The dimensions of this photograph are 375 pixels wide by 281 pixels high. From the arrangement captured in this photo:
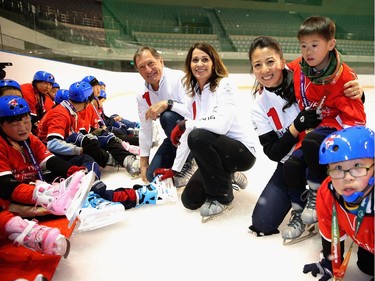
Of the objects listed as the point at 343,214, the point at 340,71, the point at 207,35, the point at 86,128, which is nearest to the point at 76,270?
the point at 343,214

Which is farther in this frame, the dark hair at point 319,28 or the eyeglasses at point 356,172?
the dark hair at point 319,28

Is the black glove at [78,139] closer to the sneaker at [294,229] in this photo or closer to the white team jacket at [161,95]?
the white team jacket at [161,95]

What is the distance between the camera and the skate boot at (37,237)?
52.7 inches

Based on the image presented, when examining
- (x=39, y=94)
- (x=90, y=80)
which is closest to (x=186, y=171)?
(x=90, y=80)

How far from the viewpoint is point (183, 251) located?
4.90ft

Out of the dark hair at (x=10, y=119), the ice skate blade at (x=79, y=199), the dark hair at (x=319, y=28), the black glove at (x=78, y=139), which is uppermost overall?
the dark hair at (x=319, y=28)

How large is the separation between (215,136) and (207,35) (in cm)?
1084

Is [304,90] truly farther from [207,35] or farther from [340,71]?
[207,35]

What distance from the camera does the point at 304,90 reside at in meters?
1.58

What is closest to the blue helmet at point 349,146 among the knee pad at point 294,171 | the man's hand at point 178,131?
the knee pad at point 294,171

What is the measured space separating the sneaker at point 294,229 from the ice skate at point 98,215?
2.64 ft

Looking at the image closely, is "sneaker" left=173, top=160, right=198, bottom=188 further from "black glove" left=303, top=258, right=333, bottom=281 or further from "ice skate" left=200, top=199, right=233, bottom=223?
"black glove" left=303, top=258, right=333, bottom=281

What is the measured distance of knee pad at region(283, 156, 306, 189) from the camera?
151 cm

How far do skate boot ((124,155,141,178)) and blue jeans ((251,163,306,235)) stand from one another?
1164 mm
